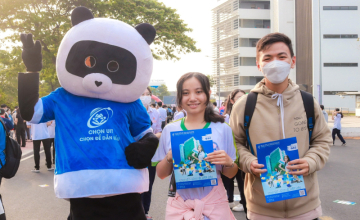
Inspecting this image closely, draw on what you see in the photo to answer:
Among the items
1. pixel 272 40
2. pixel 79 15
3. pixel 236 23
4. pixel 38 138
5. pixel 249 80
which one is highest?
pixel 236 23

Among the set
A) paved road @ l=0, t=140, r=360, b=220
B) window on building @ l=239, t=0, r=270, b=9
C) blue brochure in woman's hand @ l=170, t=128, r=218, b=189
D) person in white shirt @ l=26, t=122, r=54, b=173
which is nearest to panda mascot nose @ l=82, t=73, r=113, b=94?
blue brochure in woman's hand @ l=170, t=128, r=218, b=189

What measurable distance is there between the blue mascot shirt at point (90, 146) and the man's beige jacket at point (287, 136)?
88 cm

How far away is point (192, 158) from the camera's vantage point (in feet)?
7.75

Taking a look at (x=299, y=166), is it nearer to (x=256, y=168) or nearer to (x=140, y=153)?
(x=256, y=168)

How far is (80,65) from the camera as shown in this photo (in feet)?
8.41

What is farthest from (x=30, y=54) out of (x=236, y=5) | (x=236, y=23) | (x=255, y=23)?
(x=255, y=23)

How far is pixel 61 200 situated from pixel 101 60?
416 centimetres

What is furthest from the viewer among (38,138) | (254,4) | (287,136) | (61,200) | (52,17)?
(254,4)

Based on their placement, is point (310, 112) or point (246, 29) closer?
point (310, 112)

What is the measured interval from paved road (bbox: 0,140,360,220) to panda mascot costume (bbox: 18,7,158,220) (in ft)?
8.13

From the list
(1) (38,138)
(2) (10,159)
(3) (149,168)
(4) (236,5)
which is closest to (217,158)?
(2) (10,159)

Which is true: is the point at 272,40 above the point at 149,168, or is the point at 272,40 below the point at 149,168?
above

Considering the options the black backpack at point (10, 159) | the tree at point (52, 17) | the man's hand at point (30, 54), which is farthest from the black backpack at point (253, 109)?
the tree at point (52, 17)

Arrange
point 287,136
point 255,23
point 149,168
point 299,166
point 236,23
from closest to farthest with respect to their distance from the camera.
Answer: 1. point 299,166
2. point 287,136
3. point 149,168
4. point 236,23
5. point 255,23
